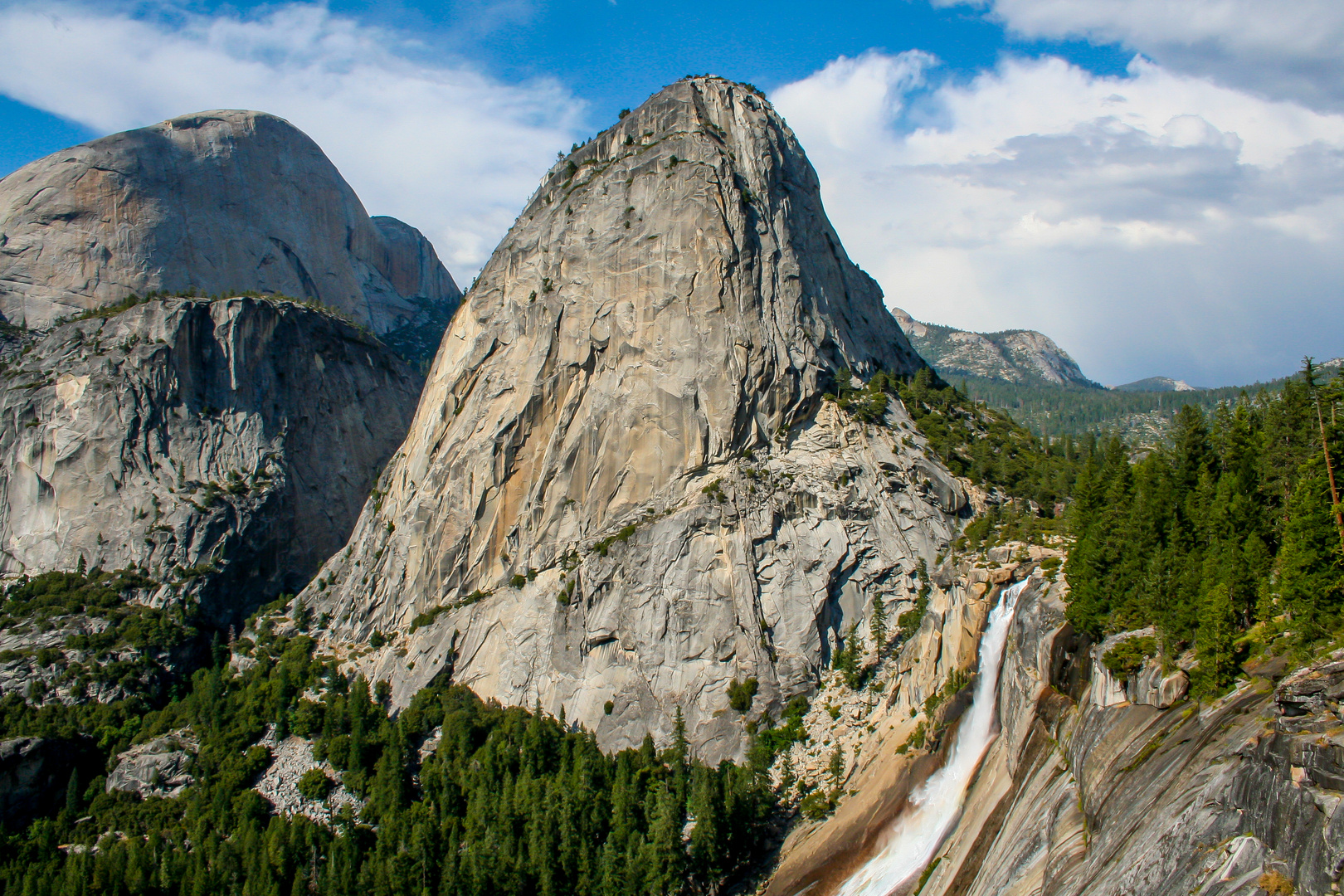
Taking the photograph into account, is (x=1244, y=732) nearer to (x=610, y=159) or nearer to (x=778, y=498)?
(x=778, y=498)

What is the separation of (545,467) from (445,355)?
22316mm

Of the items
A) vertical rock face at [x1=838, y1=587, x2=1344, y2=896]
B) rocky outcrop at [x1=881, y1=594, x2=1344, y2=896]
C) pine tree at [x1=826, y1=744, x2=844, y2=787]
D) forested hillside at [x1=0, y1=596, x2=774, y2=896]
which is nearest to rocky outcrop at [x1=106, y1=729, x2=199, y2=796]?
forested hillside at [x1=0, y1=596, x2=774, y2=896]

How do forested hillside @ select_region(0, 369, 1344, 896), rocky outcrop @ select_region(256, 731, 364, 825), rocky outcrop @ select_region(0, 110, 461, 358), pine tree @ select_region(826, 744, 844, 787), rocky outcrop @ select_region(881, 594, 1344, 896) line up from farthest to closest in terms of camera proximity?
rocky outcrop @ select_region(0, 110, 461, 358)
rocky outcrop @ select_region(256, 731, 364, 825)
pine tree @ select_region(826, 744, 844, 787)
forested hillside @ select_region(0, 369, 1344, 896)
rocky outcrop @ select_region(881, 594, 1344, 896)

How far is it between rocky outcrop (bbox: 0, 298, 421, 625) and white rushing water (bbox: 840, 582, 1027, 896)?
253 feet

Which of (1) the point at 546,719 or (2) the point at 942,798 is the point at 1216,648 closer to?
(2) the point at 942,798

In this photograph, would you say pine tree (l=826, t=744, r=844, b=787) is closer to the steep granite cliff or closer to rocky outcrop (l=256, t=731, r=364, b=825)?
the steep granite cliff

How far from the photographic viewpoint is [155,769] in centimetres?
7812

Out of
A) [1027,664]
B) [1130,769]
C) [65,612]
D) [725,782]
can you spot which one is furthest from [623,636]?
[65,612]

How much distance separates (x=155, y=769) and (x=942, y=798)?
214 feet

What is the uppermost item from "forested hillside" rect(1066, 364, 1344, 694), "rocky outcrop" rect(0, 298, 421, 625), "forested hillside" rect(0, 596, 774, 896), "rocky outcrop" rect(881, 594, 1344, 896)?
"rocky outcrop" rect(0, 298, 421, 625)


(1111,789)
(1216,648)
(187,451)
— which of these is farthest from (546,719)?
(187,451)

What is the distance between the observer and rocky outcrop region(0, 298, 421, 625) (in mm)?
99688

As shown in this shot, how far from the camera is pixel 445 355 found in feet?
324

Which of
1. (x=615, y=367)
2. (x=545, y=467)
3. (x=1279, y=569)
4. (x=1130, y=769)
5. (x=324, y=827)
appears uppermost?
(x=615, y=367)
